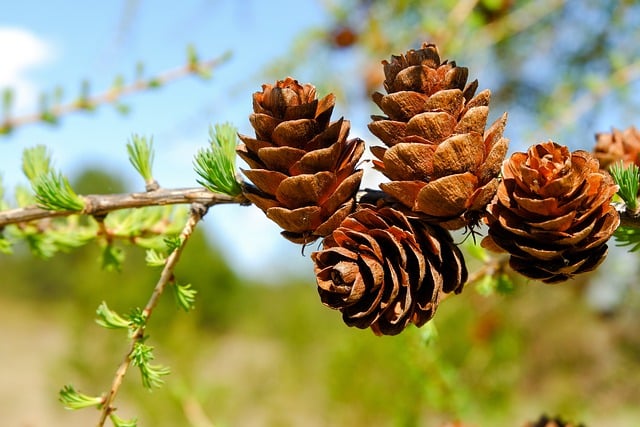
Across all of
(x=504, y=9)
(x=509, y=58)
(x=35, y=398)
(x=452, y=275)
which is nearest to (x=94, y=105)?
(x=452, y=275)

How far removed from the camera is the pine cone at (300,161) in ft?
1.11

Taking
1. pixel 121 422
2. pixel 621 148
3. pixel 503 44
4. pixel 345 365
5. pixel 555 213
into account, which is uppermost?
pixel 503 44

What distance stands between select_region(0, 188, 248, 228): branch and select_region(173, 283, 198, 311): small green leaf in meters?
0.05

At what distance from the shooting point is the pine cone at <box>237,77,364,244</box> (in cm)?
34

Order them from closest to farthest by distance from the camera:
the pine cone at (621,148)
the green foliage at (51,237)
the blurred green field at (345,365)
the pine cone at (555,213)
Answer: the pine cone at (555,213) < the pine cone at (621,148) < the green foliage at (51,237) < the blurred green field at (345,365)

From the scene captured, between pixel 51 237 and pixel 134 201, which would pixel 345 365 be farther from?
pixel 134 201

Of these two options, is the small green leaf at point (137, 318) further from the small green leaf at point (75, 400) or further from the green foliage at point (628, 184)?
the green foliage at point (628, 184)

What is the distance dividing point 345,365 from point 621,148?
1.98 meters

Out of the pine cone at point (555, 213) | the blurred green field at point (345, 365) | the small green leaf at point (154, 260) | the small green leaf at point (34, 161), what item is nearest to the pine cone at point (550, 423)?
the blurred green field at point (345, 365)

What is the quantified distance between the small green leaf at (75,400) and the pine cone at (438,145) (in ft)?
0.65

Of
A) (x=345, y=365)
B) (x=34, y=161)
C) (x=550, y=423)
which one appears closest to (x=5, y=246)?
(x=34, y=161)

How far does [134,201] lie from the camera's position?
1.28 ft

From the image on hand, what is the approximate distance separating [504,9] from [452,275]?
152 centimetres

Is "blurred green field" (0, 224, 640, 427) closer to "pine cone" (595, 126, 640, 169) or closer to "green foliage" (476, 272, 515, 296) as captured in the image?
"green foliage" (476, 272, 515, 296)
